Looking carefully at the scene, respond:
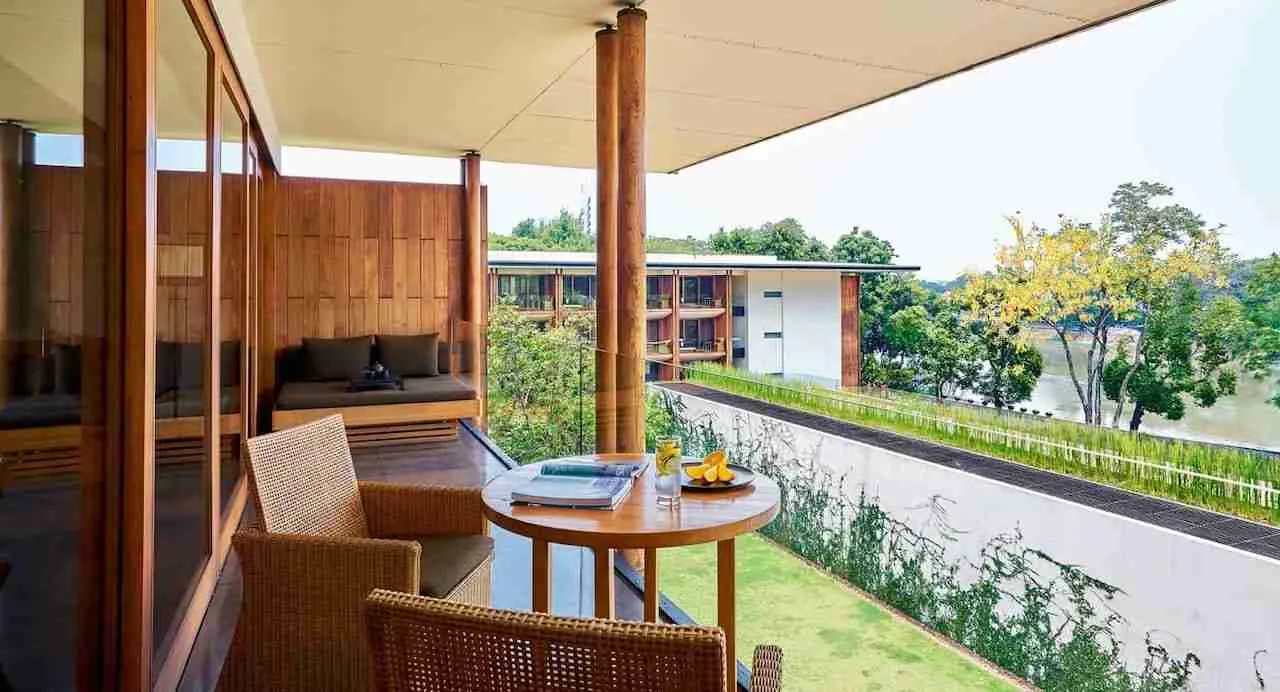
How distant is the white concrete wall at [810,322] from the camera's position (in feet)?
80.4

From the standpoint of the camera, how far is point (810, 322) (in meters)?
25.0

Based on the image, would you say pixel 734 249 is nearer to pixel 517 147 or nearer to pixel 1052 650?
pixel 517 147

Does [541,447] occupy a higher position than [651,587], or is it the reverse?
[541,447]

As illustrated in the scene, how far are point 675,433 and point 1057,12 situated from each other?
2.75 metres

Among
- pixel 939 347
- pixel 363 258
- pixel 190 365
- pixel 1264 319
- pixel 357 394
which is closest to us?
pixel 190 365

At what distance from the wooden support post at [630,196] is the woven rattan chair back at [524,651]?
7.20ft

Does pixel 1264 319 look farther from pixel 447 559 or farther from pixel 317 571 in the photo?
pixel 317 571

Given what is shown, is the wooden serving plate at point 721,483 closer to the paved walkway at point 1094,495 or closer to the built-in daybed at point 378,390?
the paved walkway at point 1094,495

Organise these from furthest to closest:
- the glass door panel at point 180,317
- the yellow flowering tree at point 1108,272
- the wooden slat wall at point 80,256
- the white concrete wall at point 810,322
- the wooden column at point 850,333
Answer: the wooden column at point 850,333 < the white concrete wall at point 810,322 < the yellow flowering tree at point 1108,272 < the glass door panel at point 180,317 < the wooden slat wall at point 80,256

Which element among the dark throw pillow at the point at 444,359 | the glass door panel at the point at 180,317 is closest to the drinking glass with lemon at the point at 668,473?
the glass door panel at the point at 180,317

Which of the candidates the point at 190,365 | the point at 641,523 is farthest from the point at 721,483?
the point at 190,365

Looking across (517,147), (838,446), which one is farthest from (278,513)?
(517,147)

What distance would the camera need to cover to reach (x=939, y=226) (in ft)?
97.6

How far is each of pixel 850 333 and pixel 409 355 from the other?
22.1 m
